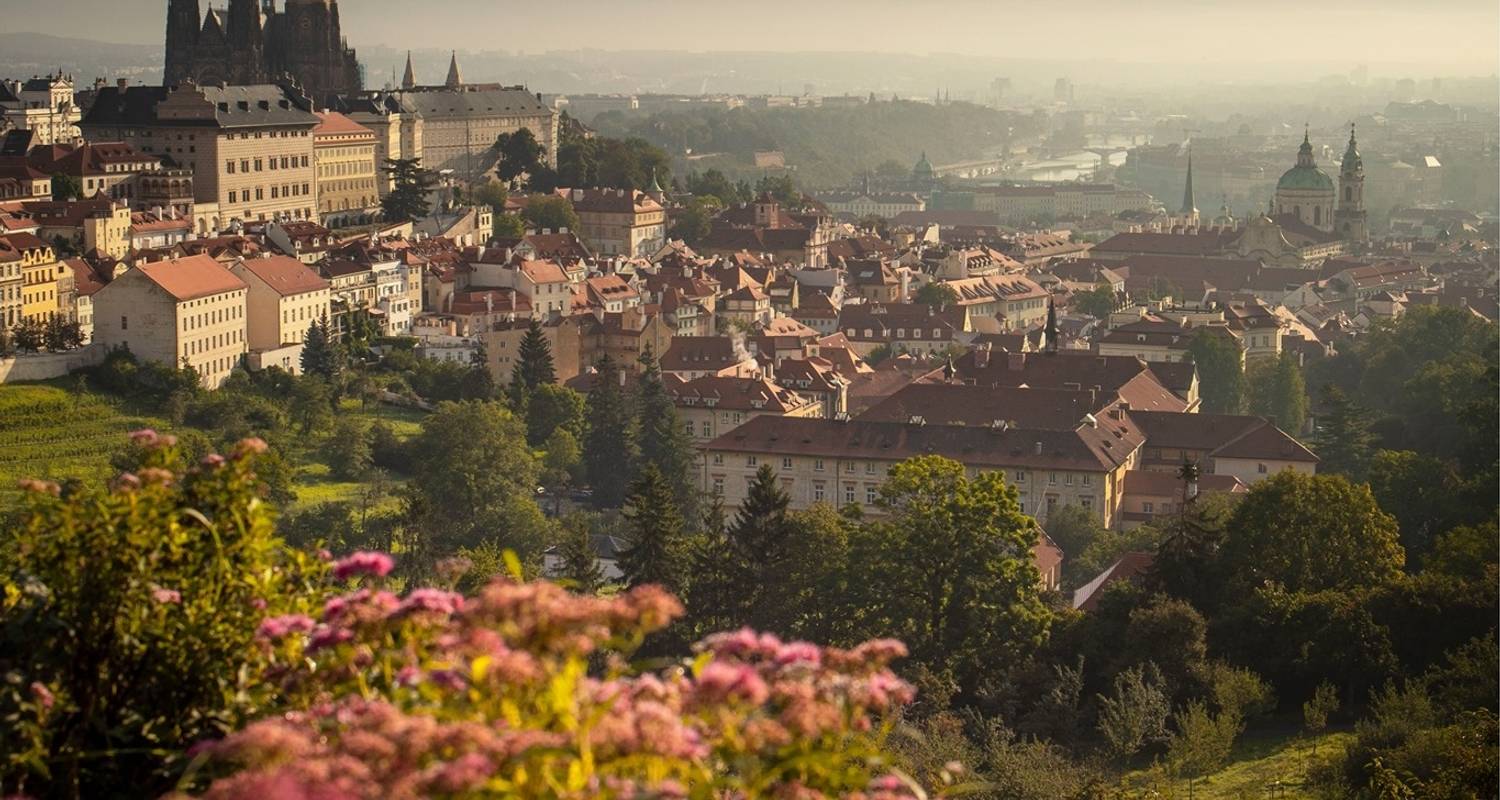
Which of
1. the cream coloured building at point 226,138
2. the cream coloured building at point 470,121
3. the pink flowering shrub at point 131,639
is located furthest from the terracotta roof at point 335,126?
the pink flowering shrub at point 131,639

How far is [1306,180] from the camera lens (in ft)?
322

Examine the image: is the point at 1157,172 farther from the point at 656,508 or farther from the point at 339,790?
the point at 339,790

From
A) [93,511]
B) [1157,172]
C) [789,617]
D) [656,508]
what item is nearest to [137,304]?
[656,508]

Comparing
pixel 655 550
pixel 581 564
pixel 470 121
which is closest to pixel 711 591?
pixel 655 550

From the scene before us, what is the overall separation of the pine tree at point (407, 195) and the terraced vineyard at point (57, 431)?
70.2ft

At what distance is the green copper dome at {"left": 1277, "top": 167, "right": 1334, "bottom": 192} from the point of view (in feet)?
322

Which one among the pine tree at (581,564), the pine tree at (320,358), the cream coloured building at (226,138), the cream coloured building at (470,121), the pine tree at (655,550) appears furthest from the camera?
the cream coloured building at (470,121)

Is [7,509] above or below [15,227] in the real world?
below

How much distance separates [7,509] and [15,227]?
13.6 m

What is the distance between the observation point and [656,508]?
29.9m

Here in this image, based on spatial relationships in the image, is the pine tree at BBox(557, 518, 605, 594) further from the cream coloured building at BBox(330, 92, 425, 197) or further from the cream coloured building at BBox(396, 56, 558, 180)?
the cream coloured building at BBox(396, 56, 558, 180)

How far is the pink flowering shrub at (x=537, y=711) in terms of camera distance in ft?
15.8

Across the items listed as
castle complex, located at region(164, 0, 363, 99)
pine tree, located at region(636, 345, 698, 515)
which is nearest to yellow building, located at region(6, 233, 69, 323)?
pine tree, located at region(636, 345, 698, 515)

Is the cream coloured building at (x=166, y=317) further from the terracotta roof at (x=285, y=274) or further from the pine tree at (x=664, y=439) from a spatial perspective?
the pine tree at (x=664, y=439)
